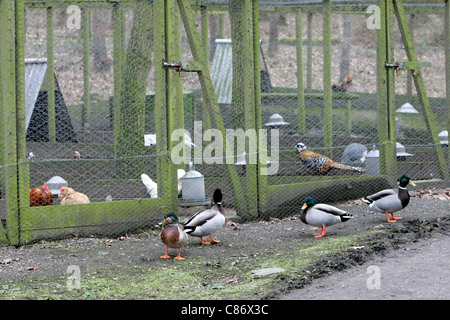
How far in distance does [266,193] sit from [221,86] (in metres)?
5.88

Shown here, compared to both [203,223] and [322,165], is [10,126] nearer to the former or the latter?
[203,223]

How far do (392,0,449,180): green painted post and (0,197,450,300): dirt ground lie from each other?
198 cm

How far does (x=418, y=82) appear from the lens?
326 inches

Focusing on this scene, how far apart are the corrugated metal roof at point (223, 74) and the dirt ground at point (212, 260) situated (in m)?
5.99

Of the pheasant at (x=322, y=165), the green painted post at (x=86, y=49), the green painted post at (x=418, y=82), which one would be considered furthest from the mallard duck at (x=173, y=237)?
the green painted post at (x=86, y=49)

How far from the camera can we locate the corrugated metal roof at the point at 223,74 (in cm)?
1233

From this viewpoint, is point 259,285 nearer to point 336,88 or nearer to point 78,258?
point 78,258

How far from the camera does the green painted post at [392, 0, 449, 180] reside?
8.05 m

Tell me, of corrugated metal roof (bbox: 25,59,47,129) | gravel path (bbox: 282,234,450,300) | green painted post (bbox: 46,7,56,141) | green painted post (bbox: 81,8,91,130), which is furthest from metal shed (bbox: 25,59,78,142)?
gravel path (bbox: 282,234,450,300)

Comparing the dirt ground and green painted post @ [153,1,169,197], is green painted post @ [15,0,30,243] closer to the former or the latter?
the dirt ground

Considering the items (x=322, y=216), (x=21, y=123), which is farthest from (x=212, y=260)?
(x=21, y=123)

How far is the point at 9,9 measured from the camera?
17.9ft
